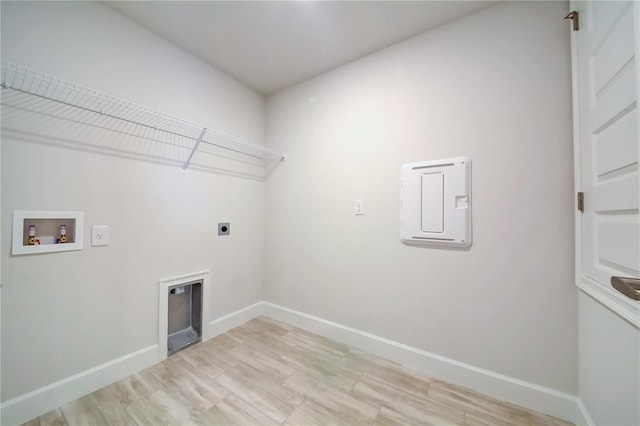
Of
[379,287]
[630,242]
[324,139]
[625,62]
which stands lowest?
[379,287]

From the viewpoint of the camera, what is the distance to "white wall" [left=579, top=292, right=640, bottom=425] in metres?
0.79

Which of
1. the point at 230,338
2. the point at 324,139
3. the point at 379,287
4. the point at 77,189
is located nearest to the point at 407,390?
the point at 379,287

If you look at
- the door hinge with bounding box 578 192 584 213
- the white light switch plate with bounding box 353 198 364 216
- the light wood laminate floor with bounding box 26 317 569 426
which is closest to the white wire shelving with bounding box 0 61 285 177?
the white light switch plate with bounding box 353 198 364 216

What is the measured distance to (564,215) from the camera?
1.23 m

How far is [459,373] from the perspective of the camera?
4.82 feet

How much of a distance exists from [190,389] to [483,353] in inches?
72.9

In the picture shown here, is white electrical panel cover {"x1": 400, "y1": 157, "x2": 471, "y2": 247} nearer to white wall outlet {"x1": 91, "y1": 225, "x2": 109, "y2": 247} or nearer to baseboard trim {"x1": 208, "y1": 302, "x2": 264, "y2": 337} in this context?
baseboard trim {"x1": 208, "y1": 302, "x2": 264, "y2": 337}

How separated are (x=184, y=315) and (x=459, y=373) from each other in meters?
2.14

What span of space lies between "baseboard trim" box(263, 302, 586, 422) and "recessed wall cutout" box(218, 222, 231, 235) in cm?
114

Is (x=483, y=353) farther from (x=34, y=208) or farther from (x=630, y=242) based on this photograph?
(x=34, y=208)

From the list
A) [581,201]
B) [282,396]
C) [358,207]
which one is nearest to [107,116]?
[358,207]

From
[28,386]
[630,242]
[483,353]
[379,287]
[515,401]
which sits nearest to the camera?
[630,242]

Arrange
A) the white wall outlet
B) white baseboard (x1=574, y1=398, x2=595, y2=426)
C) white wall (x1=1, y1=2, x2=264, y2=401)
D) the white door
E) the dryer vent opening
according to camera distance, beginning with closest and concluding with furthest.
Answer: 1. the white door
2. white baseboard (x1=574, y1=398, x2=595, y2=426)
3. white wall (x1=1, y1=2, x2=264, y2=401)
4. the white wall outlet
5. the dryer vent opening

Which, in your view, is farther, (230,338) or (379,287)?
(230,338)
